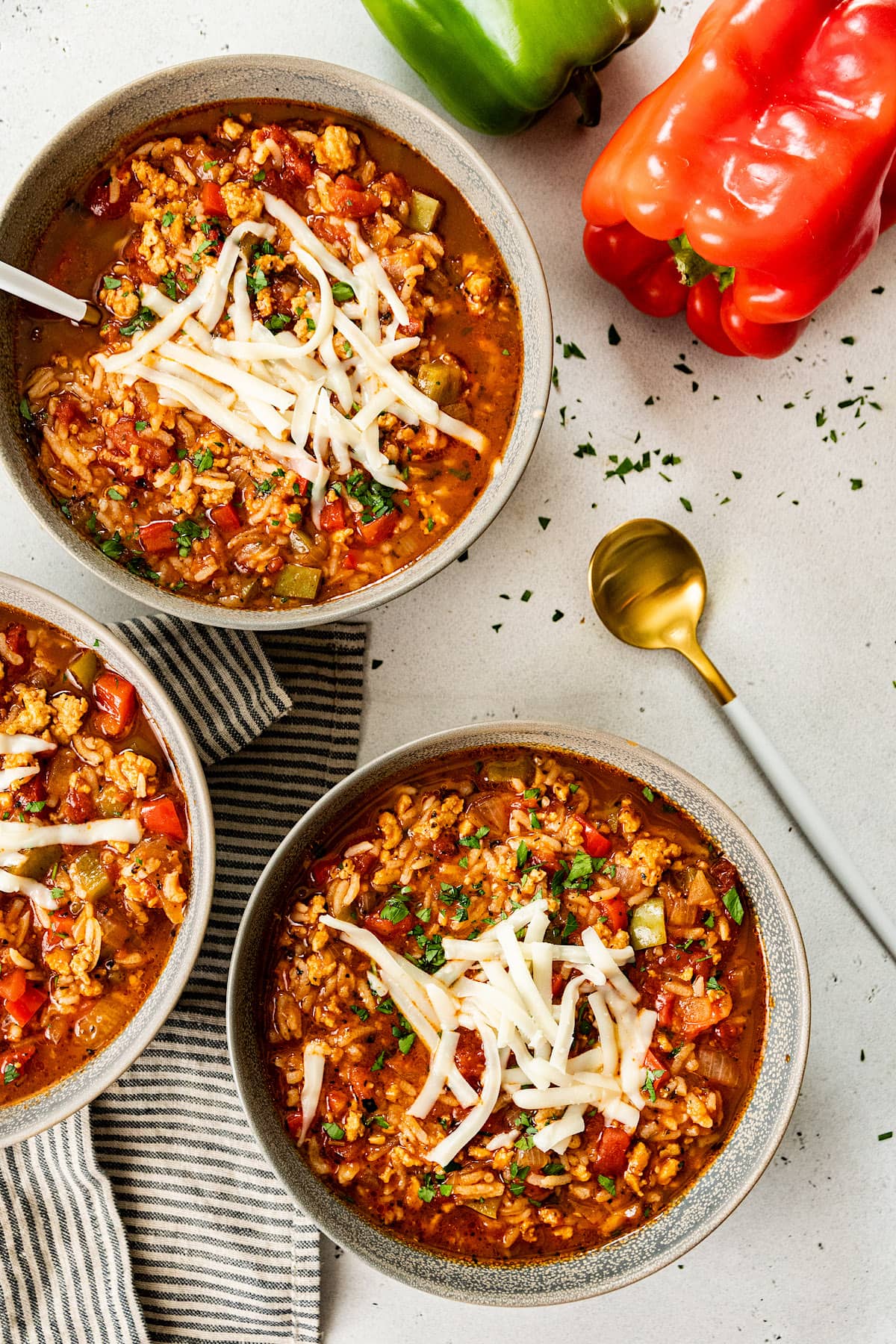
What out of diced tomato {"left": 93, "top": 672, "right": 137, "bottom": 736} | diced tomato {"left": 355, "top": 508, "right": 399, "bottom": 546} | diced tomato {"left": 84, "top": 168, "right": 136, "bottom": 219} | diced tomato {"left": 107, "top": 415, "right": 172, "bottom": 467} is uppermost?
diced tomato {"left": 84, "top": 168, "right": 136, "bottom": 219}

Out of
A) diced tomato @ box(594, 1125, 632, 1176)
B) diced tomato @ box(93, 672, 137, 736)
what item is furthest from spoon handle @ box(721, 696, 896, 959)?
diced tomato @ box(93, 672, 137, 736)

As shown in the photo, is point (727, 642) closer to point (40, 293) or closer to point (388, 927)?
point (388, 927)

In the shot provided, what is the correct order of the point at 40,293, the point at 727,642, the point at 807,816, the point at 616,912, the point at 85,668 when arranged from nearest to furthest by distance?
the point at 40,293
the point at 85,668
the point at 616,912
the point at 807,816
the point at 727,642

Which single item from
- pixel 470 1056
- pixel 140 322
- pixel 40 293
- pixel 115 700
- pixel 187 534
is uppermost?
pixel 40 293

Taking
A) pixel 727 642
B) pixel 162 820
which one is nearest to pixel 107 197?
pixel 162 820

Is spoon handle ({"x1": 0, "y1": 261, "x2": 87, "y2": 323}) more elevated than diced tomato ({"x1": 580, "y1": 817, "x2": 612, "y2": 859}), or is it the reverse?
spoon handle ({"x1": 0, "y1": 261, "x2": 87, "y2": 323})

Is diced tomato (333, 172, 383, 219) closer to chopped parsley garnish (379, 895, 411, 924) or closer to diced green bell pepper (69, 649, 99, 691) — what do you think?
diced green bell pepper (69, 649, 99, 691)
